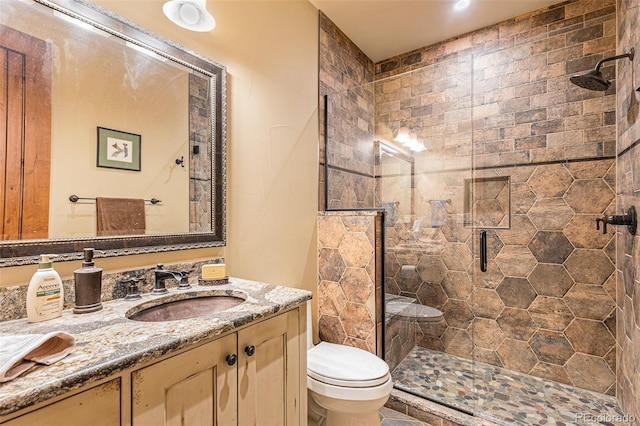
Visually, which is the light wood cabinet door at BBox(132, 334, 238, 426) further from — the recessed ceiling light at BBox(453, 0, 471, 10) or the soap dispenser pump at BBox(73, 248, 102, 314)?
the recessed ceiling light at BBox(453, 0, 471, 10)

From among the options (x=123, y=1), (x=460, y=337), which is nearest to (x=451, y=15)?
(x=123, y=1)

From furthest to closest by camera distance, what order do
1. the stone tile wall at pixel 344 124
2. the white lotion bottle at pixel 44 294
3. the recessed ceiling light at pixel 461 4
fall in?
the stone tile wall at pixel 344 124, the recessed ceiling light at pixel 461 4, the white lotion bottle at pixel 44 294

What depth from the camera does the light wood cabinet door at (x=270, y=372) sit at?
942 millimetres

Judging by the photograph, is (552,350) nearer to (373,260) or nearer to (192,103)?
(373,260)

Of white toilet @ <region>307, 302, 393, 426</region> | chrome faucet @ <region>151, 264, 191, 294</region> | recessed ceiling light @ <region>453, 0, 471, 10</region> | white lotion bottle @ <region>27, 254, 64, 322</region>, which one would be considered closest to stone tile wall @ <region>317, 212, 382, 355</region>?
white toilet @ <region>307, 302, 393, 426</region>

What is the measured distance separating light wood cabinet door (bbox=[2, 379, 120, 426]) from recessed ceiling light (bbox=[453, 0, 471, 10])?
290 centimetres

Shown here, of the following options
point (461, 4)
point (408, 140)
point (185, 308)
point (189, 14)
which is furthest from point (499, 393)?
point (189, 14)

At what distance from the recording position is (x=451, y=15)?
7.63 ft

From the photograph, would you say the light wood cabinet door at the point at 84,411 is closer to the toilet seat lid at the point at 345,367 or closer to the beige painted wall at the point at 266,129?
the beige painted wall at the point at 266,129

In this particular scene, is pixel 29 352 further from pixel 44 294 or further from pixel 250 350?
pixel 250 350

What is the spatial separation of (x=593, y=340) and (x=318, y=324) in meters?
1.96

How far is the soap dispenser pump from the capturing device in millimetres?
944

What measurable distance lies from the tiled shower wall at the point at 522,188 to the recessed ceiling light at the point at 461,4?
394 millimetres

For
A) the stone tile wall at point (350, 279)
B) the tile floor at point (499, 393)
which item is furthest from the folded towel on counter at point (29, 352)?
the tile floor at point (499, 393)
